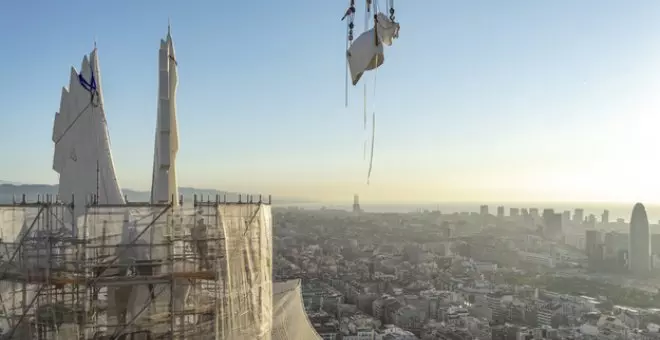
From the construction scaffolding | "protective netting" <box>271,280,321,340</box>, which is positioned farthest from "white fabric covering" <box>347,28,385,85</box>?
"protective netting" <box>271,280,321,340</box>

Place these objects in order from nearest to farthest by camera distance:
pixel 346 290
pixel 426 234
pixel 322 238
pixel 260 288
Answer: pixel 260 288
pixel 346 290
pixel 322 238
pixel 426 234

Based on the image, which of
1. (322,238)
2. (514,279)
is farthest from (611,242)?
(322,238)

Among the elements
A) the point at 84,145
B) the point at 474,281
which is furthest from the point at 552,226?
the point at 84,145

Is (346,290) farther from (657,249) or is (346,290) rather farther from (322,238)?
(657,249)

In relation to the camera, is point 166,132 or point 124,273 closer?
point 124,273

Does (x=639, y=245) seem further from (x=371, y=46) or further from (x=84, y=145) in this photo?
(x=371, y=46)

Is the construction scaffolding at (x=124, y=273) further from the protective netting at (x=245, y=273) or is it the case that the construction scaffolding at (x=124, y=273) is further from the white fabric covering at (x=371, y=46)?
the white fabric covering at (x=371, y=46)
